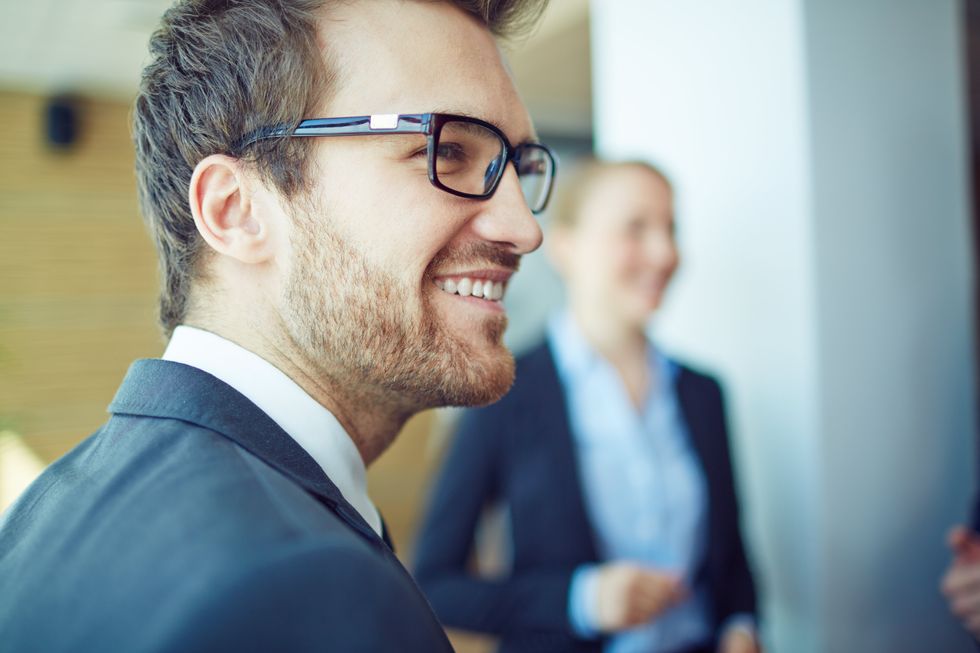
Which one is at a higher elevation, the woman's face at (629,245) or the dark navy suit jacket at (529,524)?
the woman's face at (629,245)

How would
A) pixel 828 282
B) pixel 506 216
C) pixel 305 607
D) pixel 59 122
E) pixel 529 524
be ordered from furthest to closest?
1. pixel 59 122
2. pixel 828 282
3. pixel 529 524
4. pixel 506 216
5. pixel 305 607

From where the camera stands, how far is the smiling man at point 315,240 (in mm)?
726

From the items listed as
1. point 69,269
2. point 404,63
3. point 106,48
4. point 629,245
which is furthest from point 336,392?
point 69,269

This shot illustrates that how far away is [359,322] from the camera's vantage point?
859mm

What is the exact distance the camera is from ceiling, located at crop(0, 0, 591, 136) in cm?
342

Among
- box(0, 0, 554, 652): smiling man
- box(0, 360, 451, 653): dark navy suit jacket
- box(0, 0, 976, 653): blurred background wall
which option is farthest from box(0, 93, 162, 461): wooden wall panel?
box(0, 360, 451, 653): dark navy suit jacket

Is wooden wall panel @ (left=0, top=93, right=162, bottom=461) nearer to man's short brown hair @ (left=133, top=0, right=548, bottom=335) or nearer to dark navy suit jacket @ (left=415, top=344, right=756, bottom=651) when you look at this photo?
dark navy suit jacket @ (left=415, top=344, right=756, bottom=651)

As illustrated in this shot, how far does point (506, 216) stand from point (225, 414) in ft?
1.46

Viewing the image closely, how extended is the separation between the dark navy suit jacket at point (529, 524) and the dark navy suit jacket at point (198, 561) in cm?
93

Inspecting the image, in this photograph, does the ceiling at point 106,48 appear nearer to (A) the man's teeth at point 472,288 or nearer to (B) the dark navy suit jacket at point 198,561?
(A) the man's teeth at point 472,288

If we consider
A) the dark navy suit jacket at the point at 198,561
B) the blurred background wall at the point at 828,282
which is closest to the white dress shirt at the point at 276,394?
the dark navy suit jacket at the point at 198,561

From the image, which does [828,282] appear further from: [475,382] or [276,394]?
[276,394]

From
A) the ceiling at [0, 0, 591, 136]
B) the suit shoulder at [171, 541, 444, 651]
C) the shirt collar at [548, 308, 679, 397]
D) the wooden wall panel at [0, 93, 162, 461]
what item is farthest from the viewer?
the wooden wall panel at [0, 93, 162, 461]

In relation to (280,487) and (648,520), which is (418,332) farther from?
(648,520)
